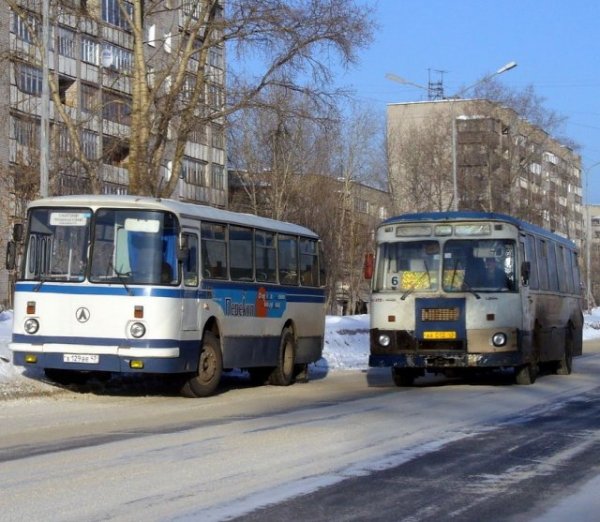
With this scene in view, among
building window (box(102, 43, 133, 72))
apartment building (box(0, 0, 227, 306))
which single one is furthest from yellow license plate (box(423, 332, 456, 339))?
building window (box(102, 43, 133, 72))

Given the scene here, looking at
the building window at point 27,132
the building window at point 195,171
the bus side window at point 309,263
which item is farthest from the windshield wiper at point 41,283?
the building window at point 195,171

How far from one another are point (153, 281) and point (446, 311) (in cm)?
538

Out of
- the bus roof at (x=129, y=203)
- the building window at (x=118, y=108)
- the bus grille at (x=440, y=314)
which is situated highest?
the building window at (x=118, y=108)

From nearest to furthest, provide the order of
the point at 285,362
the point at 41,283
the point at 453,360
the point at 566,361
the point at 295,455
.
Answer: the point at 295,455 < the point at 41,283 < the point at 453,360 < the point at 285,362 < the point at 566,361

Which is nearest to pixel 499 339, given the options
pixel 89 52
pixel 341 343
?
pixel 341 343

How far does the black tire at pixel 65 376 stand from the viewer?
20.1 m

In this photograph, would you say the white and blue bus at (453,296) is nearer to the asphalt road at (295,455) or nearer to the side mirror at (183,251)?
the asphalt road at (295,455)

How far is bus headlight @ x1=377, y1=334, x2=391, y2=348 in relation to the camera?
839 inches

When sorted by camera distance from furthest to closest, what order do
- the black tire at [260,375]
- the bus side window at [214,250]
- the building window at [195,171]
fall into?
the building window at [195,171] → the black tire at [260,375] → the bus side window at [214,250]

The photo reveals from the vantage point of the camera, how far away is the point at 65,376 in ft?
66.8

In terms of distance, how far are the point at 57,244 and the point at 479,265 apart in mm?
7148

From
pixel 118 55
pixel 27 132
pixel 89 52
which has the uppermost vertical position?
pixel 89 52

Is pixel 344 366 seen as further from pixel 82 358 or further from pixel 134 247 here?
pixel 82 358

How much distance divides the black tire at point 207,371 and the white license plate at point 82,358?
1.79 meters
